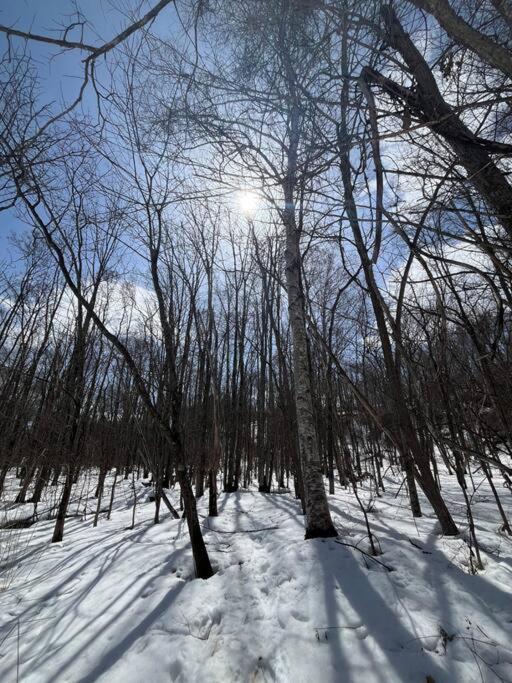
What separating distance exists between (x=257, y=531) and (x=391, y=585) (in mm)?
2703

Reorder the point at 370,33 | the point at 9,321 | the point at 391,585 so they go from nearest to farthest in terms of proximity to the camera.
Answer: the point at 370,33, the point at 391,585, the point at 9,321

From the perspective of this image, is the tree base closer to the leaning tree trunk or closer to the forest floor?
the leaning tree trunk

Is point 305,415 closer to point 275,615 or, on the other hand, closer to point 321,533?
point 321,533

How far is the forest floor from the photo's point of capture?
6.17 feet

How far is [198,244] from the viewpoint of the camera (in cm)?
740

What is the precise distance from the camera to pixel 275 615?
2.44 metres

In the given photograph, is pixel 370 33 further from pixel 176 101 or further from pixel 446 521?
pixel 446 521

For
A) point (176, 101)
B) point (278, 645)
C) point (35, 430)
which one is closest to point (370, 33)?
point (176, 101)

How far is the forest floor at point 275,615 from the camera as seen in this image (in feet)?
6.17

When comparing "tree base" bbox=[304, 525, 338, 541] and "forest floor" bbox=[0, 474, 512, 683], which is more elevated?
"tree base" bbox=[304, 525, 338, 541]

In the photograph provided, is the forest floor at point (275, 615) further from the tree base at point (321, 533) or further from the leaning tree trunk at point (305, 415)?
the leaning tree trunk at point (305, 415)

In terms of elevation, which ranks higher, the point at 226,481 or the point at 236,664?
the point at 226,481

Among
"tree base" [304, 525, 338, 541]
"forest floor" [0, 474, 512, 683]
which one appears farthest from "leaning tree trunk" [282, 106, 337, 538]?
"forest floor" [0, 474, 512, 683]

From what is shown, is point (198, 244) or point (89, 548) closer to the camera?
point (89, 548)
